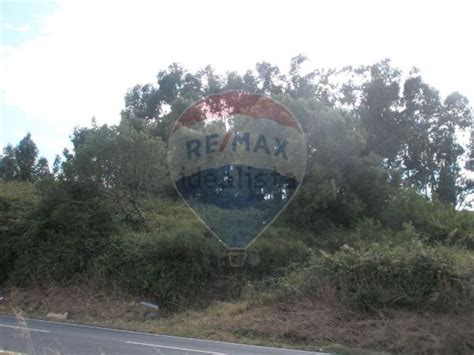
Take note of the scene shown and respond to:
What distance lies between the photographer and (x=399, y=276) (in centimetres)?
1547

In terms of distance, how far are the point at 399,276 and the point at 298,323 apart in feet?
11.2

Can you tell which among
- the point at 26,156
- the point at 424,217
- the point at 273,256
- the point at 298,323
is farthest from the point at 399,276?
the point at 26,156

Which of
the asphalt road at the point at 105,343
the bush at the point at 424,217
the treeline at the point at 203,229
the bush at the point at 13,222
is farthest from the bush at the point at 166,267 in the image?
the bush at the point at 424,217

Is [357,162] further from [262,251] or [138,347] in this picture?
[138,347]

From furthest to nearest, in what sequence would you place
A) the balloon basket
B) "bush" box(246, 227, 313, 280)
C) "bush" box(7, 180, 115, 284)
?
1. "bush" box(246, 227, 313, 280)
2. the balloon basket
3. "bush" box(7, 180, 115, 284)

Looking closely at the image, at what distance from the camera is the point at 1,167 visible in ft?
119

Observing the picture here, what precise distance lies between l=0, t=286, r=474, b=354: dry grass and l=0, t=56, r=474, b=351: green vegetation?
0.36m

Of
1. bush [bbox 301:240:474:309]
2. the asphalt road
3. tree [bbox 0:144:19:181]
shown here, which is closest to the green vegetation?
bush [bbox 301:240:474:309]

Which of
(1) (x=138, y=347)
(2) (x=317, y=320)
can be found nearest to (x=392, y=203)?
(2) (x=317, y=320)

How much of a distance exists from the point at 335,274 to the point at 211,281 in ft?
17.0

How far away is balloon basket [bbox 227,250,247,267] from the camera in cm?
2023

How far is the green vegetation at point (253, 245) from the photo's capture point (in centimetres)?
1560

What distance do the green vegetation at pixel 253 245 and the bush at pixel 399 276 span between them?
32 mm

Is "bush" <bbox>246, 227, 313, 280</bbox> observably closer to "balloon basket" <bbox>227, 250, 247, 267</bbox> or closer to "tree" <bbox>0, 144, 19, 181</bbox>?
"balloon basket" <bbox>227, 250, 247, 267</bbox>
